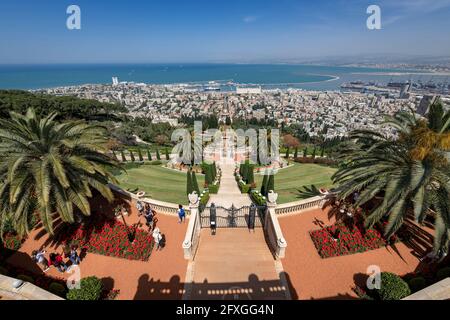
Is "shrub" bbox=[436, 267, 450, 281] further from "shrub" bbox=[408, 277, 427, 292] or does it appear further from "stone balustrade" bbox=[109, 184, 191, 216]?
"stone balustrade" bbox=[109, 184, 191, 216]

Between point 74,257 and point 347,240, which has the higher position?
point 74,257

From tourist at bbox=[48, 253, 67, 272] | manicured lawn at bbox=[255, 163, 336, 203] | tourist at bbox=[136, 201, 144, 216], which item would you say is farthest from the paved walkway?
manicured lawn at bbox=[255, 163, 336, 203]

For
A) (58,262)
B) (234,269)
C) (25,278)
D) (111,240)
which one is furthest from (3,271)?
(234,269)

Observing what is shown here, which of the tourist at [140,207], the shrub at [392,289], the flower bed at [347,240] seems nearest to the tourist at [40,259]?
the tourist at [140,207]

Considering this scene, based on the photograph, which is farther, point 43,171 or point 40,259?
point 40,259

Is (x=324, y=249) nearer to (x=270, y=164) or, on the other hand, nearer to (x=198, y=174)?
(x=198, y=174)

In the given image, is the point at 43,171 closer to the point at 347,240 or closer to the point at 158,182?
the point at 158,182
